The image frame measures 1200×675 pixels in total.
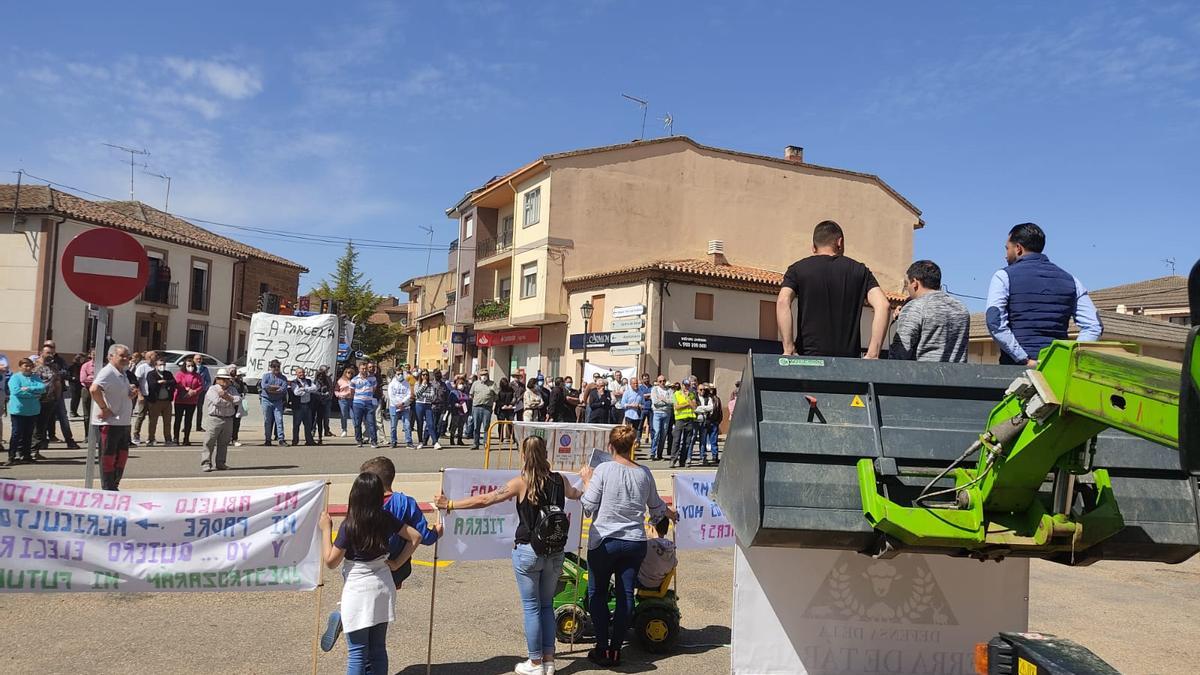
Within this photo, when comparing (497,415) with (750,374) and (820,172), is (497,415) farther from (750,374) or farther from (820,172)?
(820,172)

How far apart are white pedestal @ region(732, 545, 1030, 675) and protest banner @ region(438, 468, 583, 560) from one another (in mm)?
1985

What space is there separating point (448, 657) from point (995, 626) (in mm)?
3378

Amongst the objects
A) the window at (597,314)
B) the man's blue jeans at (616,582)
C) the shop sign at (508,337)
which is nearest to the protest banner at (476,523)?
the man's blue jeans at (616,582)

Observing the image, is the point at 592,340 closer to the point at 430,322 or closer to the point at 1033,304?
the point at 430,322

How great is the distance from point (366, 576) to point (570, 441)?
5.03 meters

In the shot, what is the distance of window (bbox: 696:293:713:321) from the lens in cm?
3116

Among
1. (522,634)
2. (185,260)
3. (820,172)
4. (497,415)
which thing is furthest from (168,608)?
(185,260)

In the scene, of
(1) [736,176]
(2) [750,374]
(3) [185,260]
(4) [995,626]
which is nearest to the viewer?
(2) [750,374]

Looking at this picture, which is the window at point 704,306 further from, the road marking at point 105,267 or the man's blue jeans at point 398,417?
the road marking at point 105,267

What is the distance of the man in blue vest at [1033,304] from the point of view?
5086mm

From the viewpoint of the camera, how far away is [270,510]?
17.9ft

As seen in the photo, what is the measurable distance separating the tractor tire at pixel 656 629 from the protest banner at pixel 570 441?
347 centimetres

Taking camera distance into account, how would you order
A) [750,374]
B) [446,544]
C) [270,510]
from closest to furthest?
[750,374] → [270,510] → [446,544]

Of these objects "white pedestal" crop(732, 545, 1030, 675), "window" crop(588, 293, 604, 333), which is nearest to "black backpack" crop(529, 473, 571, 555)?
"white pedestal" crop(732, 545, 1030, 675)
